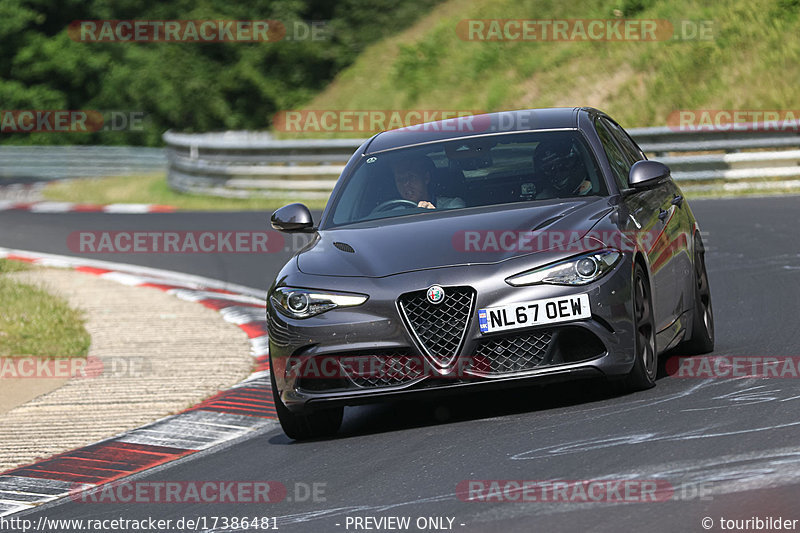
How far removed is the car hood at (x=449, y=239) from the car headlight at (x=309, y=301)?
14 centimetres

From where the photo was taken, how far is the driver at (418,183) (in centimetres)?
780

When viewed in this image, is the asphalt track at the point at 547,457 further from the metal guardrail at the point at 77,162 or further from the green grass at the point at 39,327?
the metal guardrail at the point at 77,162

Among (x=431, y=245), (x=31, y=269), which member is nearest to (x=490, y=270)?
(x=431, y=245)

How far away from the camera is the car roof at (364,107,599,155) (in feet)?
27.0

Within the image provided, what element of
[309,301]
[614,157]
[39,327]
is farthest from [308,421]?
[39,327]

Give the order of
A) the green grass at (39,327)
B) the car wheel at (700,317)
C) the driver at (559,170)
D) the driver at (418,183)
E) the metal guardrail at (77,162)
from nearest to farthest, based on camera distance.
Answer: the driver at (559,170)
the driver at (418,183)
the car wheel at (700,317)
the green grass at (39,327)
the metal guardrail at (77,162)

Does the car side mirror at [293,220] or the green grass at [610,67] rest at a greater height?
the green grass at [610,67]

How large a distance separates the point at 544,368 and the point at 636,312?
57cm

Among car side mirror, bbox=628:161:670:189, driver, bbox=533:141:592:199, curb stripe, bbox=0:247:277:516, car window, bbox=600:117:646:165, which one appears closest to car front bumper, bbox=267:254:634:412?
car side mirror, bbox=628:161:670:189

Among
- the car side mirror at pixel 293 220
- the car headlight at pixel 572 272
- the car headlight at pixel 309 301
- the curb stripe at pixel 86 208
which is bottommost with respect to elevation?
the car headlight at pixel 309 301

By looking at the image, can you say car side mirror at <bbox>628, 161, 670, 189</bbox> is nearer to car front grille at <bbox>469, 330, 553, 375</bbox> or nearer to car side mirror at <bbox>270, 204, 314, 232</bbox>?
car front grille at <bbox>469, 330, 553, 375</bbox>

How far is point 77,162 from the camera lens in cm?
4384

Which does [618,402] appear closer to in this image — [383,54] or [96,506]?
[96,506]

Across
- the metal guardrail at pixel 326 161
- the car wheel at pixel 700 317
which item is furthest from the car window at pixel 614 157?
the metal guardrail at pixel 326 161
